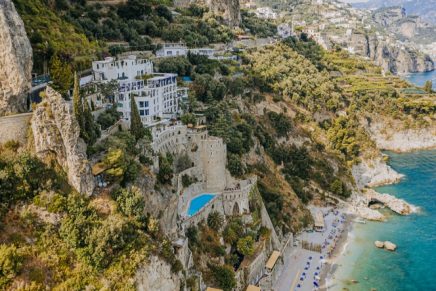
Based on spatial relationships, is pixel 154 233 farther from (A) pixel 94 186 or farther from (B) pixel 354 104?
(B) pixel 354 104

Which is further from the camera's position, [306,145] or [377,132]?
[377,132]

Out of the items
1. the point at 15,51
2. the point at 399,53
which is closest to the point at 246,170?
the point at 15,51

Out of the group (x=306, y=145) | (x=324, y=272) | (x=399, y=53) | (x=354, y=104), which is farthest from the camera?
(x=399, y=53)

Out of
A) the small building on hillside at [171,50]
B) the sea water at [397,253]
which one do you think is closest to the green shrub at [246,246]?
the sea water at [397,253]

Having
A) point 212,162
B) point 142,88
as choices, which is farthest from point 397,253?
point 142,88

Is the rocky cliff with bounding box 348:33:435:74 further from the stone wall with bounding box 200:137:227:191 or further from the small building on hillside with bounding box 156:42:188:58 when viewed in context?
the stone wall with bounding box 200:137:227:191
